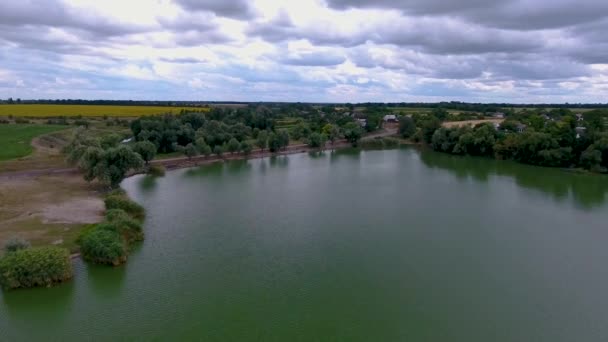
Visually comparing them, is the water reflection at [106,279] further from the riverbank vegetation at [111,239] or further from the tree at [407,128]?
the tree at [407,128]

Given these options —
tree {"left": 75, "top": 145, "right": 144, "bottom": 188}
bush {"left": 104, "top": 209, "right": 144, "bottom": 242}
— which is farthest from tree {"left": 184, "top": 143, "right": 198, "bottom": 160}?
bush {"left": 104, "top": 209, "right": 144, "bottom": 242}

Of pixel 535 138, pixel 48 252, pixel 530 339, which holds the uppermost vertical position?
pixel 535 138

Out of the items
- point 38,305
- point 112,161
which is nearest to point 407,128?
point 112,161

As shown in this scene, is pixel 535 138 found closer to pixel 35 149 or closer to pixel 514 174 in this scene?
pixel 514 174

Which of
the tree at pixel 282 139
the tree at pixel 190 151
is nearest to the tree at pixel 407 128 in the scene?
the tree at pixel 282 139

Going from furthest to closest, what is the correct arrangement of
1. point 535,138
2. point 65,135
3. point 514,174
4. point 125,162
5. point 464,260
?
1. point 65,135
2. point 535,138
3. point 514,174
4. point 125,162
5. point 464,260

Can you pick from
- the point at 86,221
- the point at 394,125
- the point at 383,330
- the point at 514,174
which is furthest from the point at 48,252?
the point at 394,125
